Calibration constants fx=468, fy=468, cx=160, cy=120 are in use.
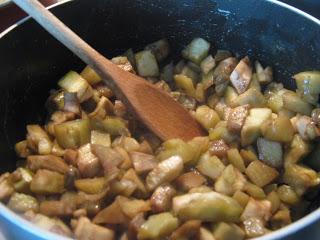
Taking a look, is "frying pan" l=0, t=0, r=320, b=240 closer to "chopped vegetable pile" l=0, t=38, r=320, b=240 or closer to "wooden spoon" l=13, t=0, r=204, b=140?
"chopped vegetable pile" l=0, t=38, r=320, b=240

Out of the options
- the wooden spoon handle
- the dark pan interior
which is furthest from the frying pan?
the wooden spoon handle

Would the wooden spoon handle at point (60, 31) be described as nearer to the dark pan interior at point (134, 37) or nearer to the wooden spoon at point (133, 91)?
the wooden spoon at point (133, 91)

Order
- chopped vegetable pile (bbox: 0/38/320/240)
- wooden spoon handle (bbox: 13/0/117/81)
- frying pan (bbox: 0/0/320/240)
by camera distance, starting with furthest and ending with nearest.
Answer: frying pan (bbox: 0/0/320/240) < wooden spoon handle (bbox: 13/0/117/81) < chopped vegetable pile (bbox: 0/38/320/240)

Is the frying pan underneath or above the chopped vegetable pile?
above

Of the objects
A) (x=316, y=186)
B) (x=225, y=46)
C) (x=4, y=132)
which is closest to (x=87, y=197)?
(x=4, y=132)

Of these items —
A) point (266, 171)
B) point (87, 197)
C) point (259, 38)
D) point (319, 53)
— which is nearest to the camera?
point (87, 197)

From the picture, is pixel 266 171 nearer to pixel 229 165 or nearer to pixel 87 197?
pixel 229 165

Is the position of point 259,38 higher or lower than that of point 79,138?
higher
